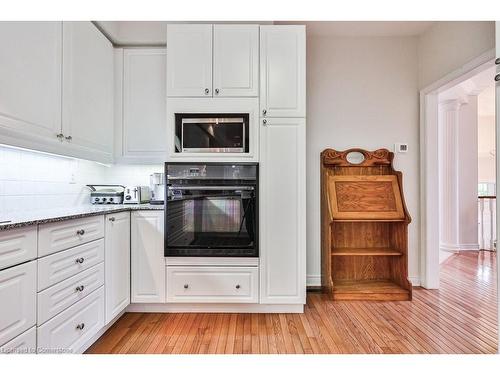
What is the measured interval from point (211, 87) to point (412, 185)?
2.23 meters

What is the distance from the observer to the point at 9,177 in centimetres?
162

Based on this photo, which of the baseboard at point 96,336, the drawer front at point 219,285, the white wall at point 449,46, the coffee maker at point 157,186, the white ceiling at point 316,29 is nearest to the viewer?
the baseboard at point 96,336

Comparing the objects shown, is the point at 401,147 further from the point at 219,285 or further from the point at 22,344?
the point at 22,344

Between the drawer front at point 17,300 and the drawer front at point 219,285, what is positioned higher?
the drawer front at point 17,300

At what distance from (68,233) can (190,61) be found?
1511 mm

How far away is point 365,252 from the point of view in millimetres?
2490

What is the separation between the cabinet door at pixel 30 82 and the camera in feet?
4.23

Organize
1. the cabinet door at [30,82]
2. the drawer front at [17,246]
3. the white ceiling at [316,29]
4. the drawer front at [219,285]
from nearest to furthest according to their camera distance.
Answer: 1. the drawer front at [17,246]
2. the cabinet door at [30,82]
3. the drawer front at [219,285]
4. the white ceiling at [316,29]

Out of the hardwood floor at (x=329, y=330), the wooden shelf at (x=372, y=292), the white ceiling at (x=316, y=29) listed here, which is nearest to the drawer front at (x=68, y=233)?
the hardwood floor at (x=329, y=330)

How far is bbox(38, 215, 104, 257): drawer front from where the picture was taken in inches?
46.7

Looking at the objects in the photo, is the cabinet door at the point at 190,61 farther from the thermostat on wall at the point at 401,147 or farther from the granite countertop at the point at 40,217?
the thermostat on wall at the point at 401,147
